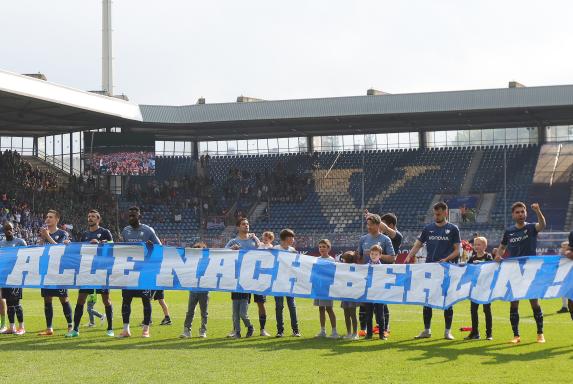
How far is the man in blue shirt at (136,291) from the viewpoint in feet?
57.1

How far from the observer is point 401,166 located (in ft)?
210

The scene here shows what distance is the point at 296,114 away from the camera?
59906mm

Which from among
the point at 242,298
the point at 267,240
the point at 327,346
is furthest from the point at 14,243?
the point at 327,346

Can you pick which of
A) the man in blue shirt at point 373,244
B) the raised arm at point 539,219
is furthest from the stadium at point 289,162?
the raised arm at point 539,219

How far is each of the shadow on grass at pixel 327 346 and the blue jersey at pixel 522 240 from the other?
140 cm

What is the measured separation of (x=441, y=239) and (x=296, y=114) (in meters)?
43.7

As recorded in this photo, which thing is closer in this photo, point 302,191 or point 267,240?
point 267,240

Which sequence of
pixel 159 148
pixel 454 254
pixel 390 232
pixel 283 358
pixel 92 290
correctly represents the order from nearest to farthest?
pixel 283 358 → pixel 454 254 → pixel 390 232 → pixel 92 290 → pixel 159 148

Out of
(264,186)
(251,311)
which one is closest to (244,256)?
(251,311)

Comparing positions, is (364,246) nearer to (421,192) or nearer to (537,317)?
(537,317)

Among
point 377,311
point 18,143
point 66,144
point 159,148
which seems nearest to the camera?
point 377,311

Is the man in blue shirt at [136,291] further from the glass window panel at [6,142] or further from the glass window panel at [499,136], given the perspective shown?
the glass window panel at [499,136]

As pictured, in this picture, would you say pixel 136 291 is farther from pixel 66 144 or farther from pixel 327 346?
pixel 66 144

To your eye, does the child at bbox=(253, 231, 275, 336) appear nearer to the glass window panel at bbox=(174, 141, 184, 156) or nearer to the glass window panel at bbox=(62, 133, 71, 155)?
the glass window panel at bbox=(62, 133, 71, 155)
